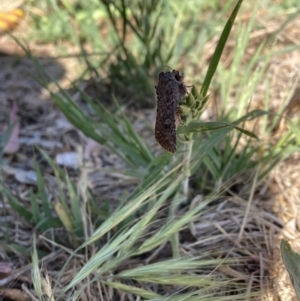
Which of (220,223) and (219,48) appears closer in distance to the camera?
(219,48)

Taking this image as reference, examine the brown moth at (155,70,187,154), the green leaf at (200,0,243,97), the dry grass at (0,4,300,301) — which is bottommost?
the dry grass at (0,4,300,301)

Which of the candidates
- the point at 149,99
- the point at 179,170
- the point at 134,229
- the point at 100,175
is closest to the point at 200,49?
the point at 149,99

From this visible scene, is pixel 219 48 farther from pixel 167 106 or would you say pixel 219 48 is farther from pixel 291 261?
pixel 291 261

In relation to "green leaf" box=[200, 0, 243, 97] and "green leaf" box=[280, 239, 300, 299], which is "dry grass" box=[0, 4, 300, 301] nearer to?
"green leaf" box=[280, 239, 300, 299]

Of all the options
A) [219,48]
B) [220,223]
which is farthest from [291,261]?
[219,48]

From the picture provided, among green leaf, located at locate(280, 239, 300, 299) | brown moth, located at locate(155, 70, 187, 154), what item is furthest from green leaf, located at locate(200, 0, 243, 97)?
green leaf, located at locate(280, 239, 300, 299)

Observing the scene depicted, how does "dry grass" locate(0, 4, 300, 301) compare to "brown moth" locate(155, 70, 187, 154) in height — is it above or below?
below

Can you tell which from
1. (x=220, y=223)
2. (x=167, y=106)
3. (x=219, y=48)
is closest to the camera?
(x=167, y=106)

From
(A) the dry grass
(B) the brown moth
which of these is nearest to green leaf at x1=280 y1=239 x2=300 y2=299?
→ (A) the dry grass

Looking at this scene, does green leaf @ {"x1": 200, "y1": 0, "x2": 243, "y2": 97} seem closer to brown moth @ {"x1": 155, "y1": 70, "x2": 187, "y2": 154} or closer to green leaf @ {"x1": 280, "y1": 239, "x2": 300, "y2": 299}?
brown moth @ {"x1": 155, "y1": 70, "x2": 187, "y2": 154}

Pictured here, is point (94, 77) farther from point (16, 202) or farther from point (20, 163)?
point (16, 202)

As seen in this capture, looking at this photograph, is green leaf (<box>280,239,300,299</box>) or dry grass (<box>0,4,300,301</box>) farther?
dry grass (<box>0,4,300,301</box>)
